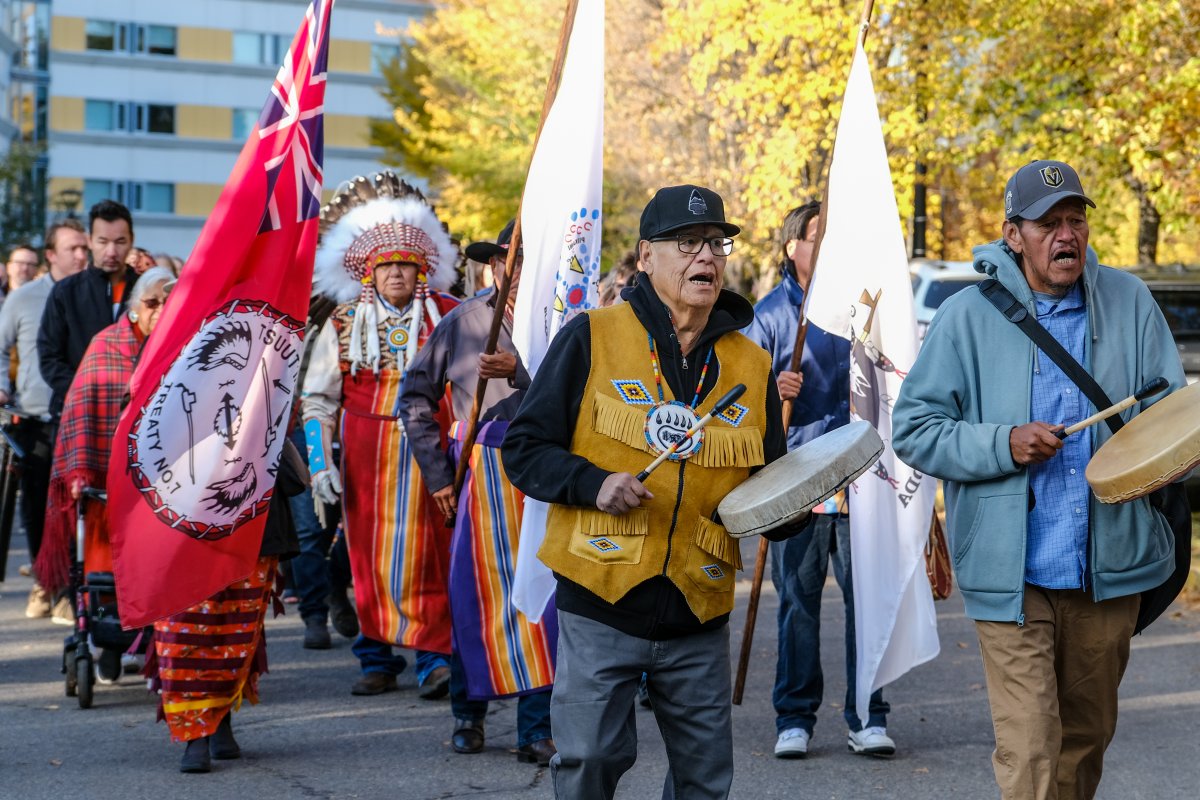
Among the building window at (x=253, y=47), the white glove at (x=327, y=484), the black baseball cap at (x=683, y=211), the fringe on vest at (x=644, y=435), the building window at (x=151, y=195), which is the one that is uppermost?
the building window at (x=253, y=47)

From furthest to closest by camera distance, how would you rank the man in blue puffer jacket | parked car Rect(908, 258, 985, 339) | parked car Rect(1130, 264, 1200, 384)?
parked car Rect(908, 258, 985, 339) → parked car Rect(1130, 264, 1200, 384) → the man in blue puffer jacket

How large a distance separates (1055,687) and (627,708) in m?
1.20

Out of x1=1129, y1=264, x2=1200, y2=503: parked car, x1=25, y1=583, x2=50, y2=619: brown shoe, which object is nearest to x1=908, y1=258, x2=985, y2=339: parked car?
x1=1129, y1=264, x2=1200, y2=503: parked car

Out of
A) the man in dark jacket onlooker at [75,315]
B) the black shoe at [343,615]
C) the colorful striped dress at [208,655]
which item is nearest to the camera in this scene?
the colorful striped dress at [208,655]

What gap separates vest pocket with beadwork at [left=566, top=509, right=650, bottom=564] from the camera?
4.39 m

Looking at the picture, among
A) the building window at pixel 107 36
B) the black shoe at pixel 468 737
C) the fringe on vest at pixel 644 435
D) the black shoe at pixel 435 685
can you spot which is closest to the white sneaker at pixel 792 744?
the black shoe at pixel 468 737

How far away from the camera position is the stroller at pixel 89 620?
7516 millimetres

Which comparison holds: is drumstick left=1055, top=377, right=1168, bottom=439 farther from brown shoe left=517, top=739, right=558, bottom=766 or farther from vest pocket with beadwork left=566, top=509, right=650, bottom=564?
brown shoe left=517, top=739, right=558, bottom=766

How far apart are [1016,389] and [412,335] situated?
3812mm

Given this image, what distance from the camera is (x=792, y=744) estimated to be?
6.68 meters

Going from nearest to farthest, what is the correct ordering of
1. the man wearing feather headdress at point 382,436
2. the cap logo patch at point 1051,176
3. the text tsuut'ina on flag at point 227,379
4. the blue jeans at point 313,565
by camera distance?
the cap logo patch at point 1051,176 → the text tsuut'ina on flag at point 227,379 → the man wearing feather headdress at point 382,436 → the blue jeans at point 313,565

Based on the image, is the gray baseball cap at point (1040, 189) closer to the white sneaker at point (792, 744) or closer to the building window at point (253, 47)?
the white sneaker at point (792, 744)

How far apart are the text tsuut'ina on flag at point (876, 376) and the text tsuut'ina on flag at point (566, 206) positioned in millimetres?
940

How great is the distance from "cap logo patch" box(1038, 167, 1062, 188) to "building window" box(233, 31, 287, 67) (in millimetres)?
65122
